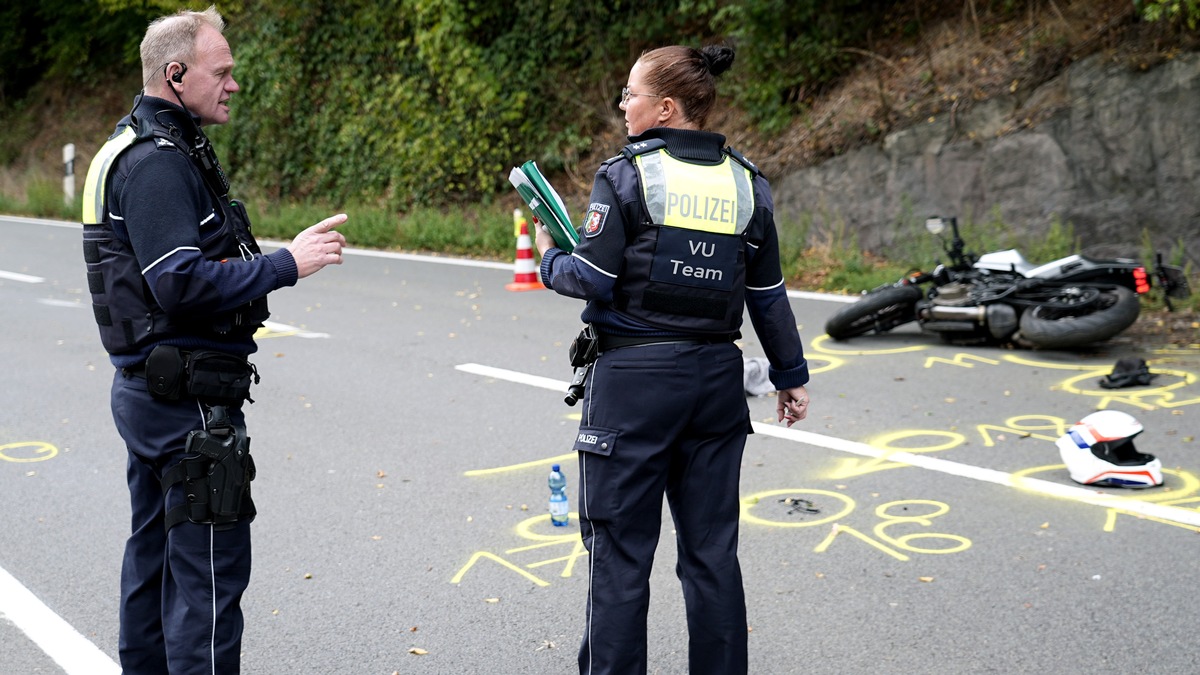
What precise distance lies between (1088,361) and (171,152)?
7018 millimetres


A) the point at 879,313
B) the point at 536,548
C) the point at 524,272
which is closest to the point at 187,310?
the point at 536,548

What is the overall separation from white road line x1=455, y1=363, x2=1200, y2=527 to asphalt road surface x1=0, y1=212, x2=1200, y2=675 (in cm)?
2

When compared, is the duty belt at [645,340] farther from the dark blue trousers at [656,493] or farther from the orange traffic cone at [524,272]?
the orange traffic cone at [524,272]

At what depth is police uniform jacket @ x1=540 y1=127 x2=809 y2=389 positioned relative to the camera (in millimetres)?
3564

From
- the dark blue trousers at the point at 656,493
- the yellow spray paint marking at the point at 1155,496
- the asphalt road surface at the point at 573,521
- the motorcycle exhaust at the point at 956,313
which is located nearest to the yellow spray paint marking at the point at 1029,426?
the asphalt road surface at the point at 573,521

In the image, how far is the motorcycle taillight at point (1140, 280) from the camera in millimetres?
9039

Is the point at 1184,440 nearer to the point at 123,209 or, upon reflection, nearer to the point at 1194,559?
the point at 1194,559

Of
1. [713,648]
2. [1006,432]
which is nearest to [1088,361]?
[1006,432]

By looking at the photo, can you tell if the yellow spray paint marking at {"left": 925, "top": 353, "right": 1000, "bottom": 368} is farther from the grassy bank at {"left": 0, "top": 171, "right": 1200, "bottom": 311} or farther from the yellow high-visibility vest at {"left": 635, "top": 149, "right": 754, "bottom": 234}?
the yellow high-visibility vest at {"left": 635, "top": 149, "right": 754, "bottom": 234}

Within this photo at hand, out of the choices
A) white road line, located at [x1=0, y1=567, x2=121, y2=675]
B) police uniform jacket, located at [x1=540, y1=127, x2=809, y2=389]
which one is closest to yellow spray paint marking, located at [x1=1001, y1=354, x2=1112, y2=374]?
police uniform jacket, located at [x1=540, y1=127, x2=809, y2=389]

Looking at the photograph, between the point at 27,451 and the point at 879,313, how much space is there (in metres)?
5.93

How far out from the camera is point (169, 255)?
3344mm

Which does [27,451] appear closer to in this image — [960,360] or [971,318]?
[960,360]

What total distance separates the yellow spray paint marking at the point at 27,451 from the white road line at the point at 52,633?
6.58 ft
